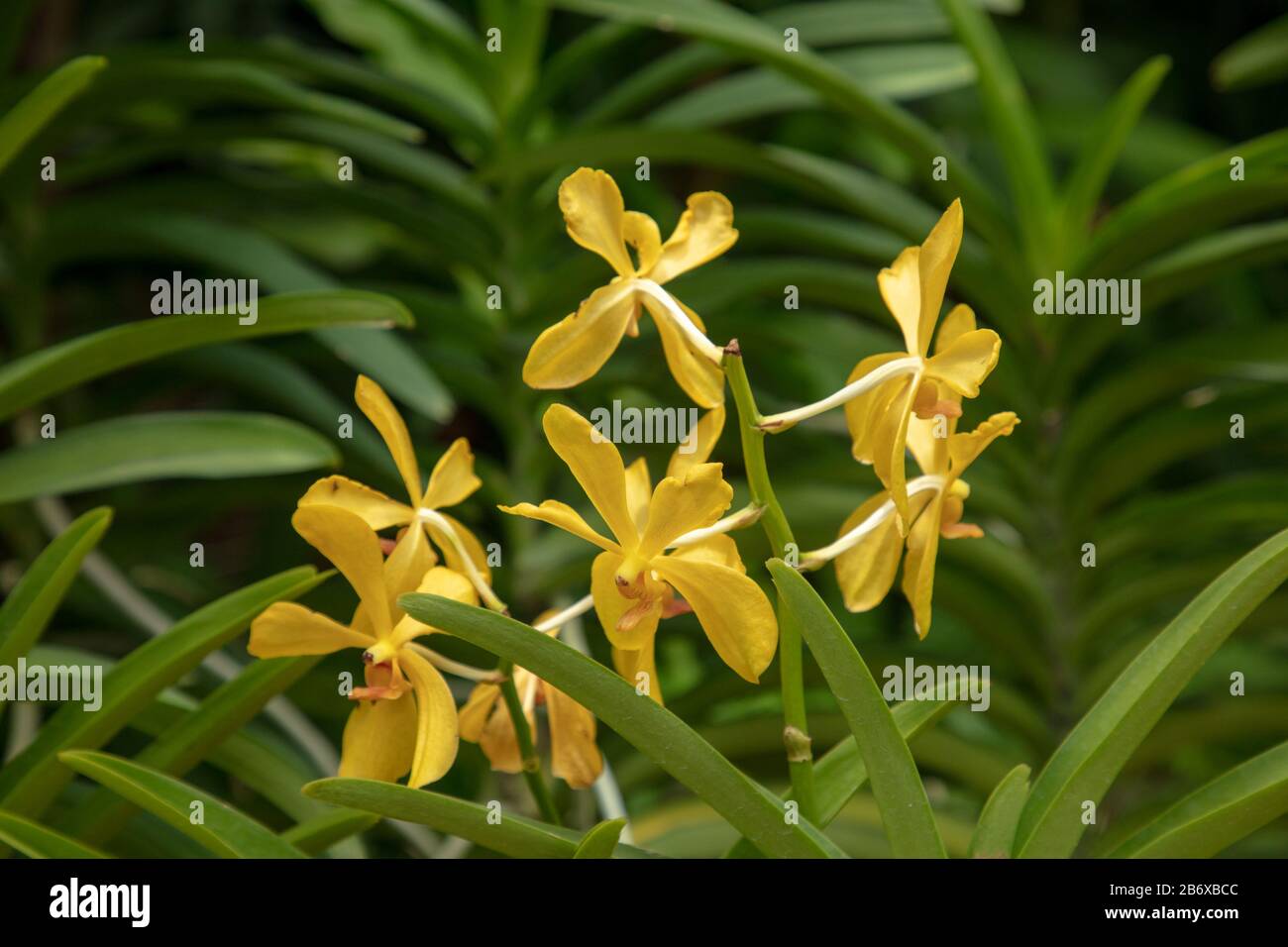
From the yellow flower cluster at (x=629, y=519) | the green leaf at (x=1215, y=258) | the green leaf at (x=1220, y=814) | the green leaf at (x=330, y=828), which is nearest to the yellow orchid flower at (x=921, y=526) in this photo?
the yellow flower cluster at (x=629, y=519)

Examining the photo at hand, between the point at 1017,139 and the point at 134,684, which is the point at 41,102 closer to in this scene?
the point at 134,684

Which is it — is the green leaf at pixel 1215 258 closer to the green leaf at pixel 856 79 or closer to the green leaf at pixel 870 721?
the green leaf at pixel 856 79

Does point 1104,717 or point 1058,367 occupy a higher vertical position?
point 1058,367

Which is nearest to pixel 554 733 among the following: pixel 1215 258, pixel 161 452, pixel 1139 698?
pixel 1139 698

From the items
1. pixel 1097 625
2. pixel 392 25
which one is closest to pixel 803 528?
pixel 1097 625
